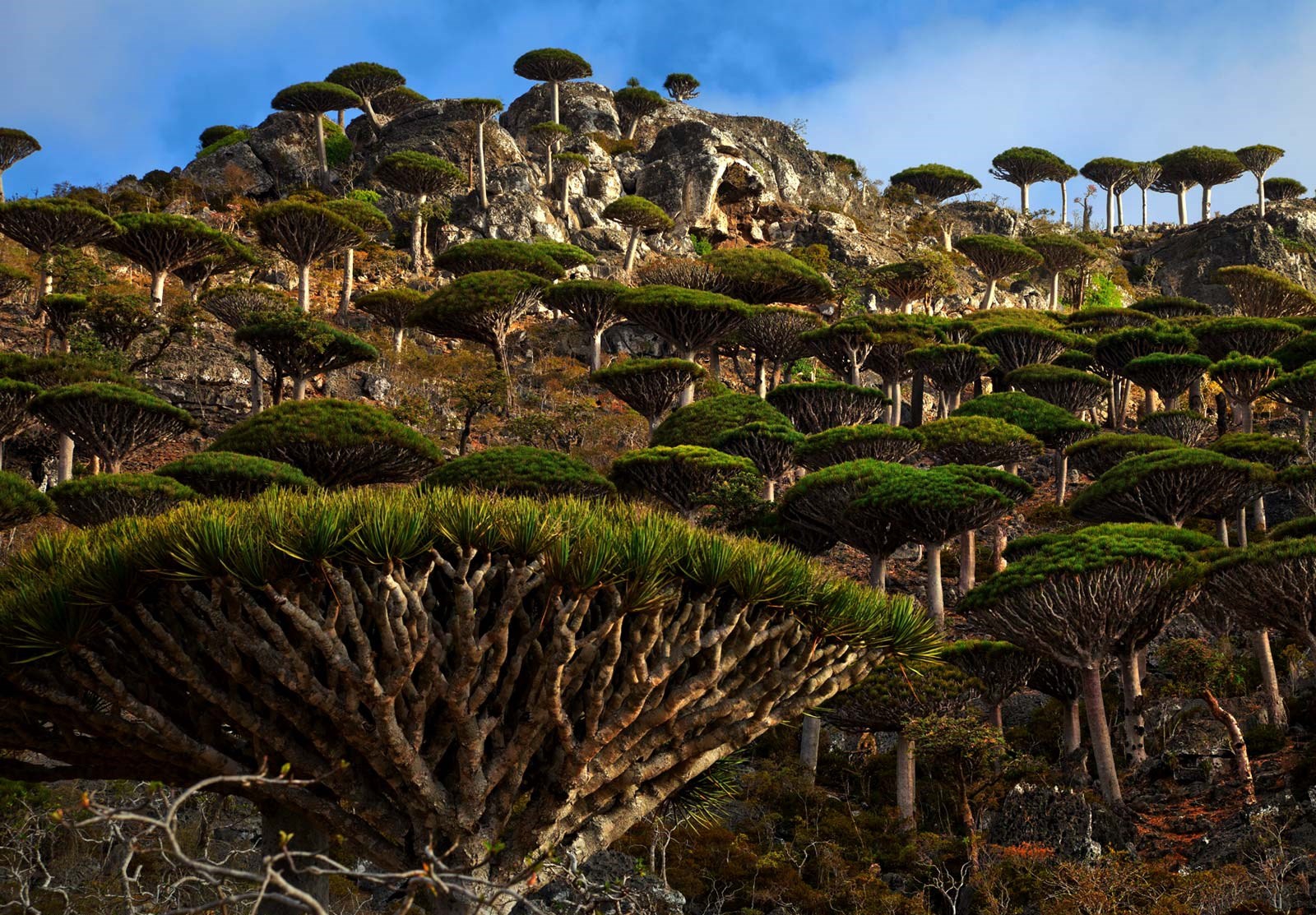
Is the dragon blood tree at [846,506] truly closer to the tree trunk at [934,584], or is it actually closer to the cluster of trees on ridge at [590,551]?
the cluster of trees on ridge at [590,551]

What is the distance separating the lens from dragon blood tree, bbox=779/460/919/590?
21.8 meters

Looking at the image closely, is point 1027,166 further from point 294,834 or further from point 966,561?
point 294,834

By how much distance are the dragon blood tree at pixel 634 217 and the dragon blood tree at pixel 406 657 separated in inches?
1738

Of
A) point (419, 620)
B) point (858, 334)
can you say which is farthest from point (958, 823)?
point (858, 334)

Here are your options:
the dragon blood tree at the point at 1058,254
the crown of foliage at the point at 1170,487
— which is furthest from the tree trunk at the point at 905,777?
the dragon blood tree at the point at 1058,254

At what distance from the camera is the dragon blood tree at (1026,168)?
7488 cm

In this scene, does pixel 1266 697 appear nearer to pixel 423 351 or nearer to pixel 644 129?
pixel 423 351

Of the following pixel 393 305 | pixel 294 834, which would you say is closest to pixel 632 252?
pixel 393 305

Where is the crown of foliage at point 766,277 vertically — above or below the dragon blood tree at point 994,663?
above

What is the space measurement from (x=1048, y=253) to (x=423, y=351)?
32.8 metres

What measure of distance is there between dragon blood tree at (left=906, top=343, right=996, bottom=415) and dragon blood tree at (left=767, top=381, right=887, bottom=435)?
12.4ft

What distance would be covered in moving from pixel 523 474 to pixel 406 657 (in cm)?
1349

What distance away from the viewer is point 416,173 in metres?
51.6

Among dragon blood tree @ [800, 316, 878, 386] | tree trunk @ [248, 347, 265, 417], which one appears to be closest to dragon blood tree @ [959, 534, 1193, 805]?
dragon blood tree @ [800, 316, 878, 386]
